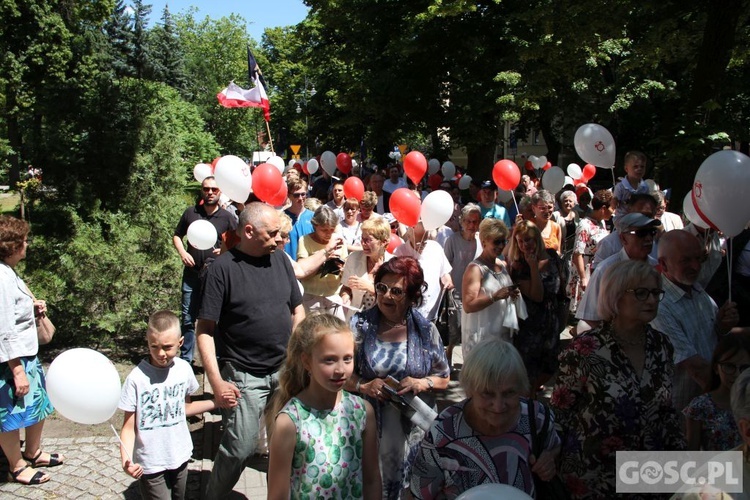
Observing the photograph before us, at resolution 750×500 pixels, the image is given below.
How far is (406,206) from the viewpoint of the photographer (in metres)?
6.17

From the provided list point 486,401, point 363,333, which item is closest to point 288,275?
point 363,333

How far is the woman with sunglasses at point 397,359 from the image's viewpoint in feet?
11.4

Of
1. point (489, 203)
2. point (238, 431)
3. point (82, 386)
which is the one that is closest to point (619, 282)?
point (238, 431)

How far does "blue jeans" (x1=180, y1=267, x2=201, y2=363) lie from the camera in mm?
6359

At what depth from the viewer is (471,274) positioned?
4805 mm

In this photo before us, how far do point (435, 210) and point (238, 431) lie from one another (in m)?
3.06

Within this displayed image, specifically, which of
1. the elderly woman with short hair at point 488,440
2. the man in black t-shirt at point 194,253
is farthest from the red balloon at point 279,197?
the elderly woman with short hair at point 488,440

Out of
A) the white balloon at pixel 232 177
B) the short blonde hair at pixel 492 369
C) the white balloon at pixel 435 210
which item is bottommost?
the short blonde hair at pixel 492 369

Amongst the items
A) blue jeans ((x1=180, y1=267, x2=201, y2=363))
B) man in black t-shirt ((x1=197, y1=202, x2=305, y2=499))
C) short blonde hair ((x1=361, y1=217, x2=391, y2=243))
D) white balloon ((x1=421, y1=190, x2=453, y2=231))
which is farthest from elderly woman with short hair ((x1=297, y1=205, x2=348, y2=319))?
blue jeans ((x1=180, y1=267, x2=201, y2=363))

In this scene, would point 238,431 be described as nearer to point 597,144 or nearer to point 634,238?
point 634,238

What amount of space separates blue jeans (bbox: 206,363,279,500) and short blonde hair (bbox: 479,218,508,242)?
198 cm

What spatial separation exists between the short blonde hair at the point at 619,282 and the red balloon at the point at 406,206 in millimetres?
3210

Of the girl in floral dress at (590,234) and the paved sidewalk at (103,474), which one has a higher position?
the girl in floral dress at (590,234)

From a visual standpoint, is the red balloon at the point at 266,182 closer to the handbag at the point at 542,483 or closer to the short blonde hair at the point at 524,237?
the short blonde hair at the point at 524,237
